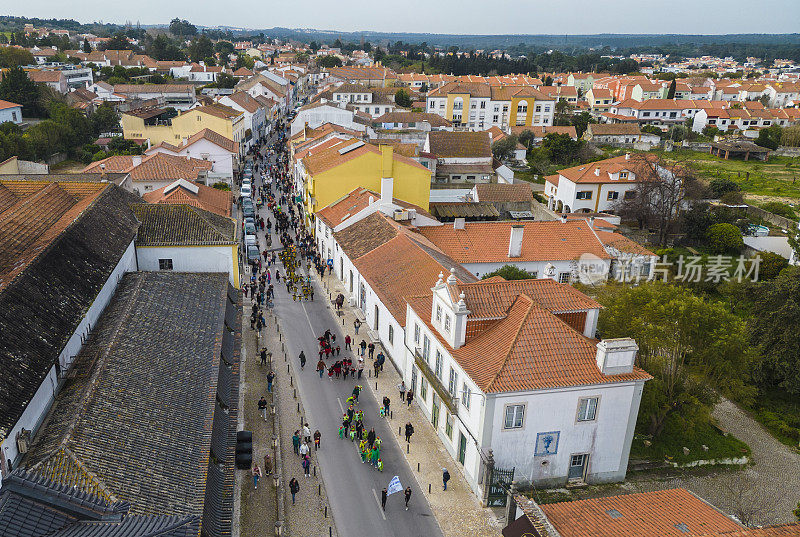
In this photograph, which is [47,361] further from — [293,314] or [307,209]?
[307,209]

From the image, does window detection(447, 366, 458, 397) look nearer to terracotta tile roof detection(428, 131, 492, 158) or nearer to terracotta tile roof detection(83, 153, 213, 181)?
terracotta tile roof detection(83, 153, 213, 181)

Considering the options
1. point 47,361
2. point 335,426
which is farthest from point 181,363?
point 335,426

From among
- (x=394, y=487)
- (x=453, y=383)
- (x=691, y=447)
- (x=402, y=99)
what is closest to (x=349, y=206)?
A: (x=453, y=383)

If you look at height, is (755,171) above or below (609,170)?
below

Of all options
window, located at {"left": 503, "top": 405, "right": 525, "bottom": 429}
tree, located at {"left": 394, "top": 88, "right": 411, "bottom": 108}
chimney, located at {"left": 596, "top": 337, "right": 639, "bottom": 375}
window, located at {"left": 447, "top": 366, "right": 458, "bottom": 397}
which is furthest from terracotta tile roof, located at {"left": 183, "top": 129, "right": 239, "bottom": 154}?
tree, located at {"left": 394, "top": 88, "right": 411, "bottom": 108}

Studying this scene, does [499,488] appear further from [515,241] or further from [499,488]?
[515,241]

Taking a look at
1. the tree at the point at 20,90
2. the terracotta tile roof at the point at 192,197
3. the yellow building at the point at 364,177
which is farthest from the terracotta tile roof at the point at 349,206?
the tree at the point at 20,90

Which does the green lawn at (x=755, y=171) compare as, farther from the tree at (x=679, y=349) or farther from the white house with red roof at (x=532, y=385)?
the white house with red roof at (x=532, y=385)
